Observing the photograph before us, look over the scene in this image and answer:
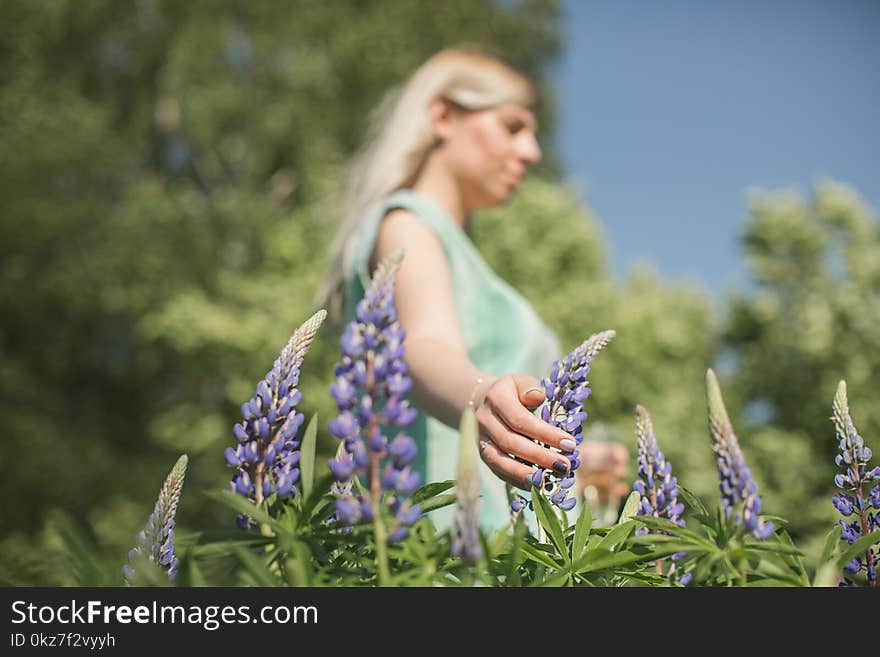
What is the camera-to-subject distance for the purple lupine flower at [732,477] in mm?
909

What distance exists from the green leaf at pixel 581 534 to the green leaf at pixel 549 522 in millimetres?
14

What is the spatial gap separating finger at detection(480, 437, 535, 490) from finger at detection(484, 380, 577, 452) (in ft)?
0.16

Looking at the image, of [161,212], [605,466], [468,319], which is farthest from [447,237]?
[161,212]

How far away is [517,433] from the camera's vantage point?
1.14 m

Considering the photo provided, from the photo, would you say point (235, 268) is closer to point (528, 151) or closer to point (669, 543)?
point (528, 151)

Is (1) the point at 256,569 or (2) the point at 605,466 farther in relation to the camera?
(2) the point at 605,466

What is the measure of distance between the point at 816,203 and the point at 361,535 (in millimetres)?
10549

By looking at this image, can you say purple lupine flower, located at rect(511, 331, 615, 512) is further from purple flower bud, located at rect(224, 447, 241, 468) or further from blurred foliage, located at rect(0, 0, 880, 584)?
blurred foliage, located at rect(0, 0, 880, 584)

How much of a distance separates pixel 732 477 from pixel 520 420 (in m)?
0.31

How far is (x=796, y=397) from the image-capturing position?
970cm

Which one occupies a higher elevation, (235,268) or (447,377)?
(235,268)

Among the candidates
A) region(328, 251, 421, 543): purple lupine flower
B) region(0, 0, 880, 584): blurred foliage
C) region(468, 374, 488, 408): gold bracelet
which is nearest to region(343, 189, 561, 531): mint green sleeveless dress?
region(468, 374, 488, 408): gold bracelet

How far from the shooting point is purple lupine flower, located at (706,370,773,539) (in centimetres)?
91

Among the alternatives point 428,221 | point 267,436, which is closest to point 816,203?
point 428,221
